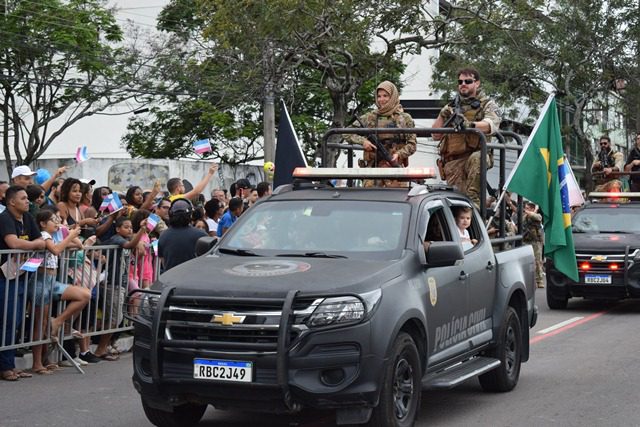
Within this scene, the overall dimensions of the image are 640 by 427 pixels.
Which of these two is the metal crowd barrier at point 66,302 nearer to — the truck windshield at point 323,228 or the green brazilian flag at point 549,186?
the truck windshield at point 323,228

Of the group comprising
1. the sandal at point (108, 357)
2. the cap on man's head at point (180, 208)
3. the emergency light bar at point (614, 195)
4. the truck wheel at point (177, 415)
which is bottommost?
the sandal at point (108, 357)

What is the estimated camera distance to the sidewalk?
11219mm

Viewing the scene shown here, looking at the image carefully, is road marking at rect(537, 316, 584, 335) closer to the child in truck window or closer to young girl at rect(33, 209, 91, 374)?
the child in truck window

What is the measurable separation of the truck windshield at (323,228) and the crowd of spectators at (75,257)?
2.97 m

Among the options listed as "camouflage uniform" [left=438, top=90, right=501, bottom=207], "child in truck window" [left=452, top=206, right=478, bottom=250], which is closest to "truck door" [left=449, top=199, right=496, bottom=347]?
"child in truck window" [left=452, top=206, right=478, bottom=250]

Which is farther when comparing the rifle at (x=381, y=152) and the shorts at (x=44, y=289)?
the rifle at (x=381, y=152)

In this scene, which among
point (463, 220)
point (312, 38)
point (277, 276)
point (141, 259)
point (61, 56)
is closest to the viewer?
point (277, 276)

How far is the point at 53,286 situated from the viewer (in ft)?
36.2

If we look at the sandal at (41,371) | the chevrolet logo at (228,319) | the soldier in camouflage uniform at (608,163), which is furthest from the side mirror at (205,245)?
the soldier in camouflage uniform at (608,163)

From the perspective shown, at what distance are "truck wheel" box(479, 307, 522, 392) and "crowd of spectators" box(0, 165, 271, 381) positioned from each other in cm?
347

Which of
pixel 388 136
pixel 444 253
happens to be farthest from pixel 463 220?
pixel 388 136

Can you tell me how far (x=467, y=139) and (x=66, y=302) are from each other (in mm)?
4479

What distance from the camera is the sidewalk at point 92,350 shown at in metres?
11.2

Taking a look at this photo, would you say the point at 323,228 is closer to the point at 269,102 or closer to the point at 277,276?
the point at 277,276
